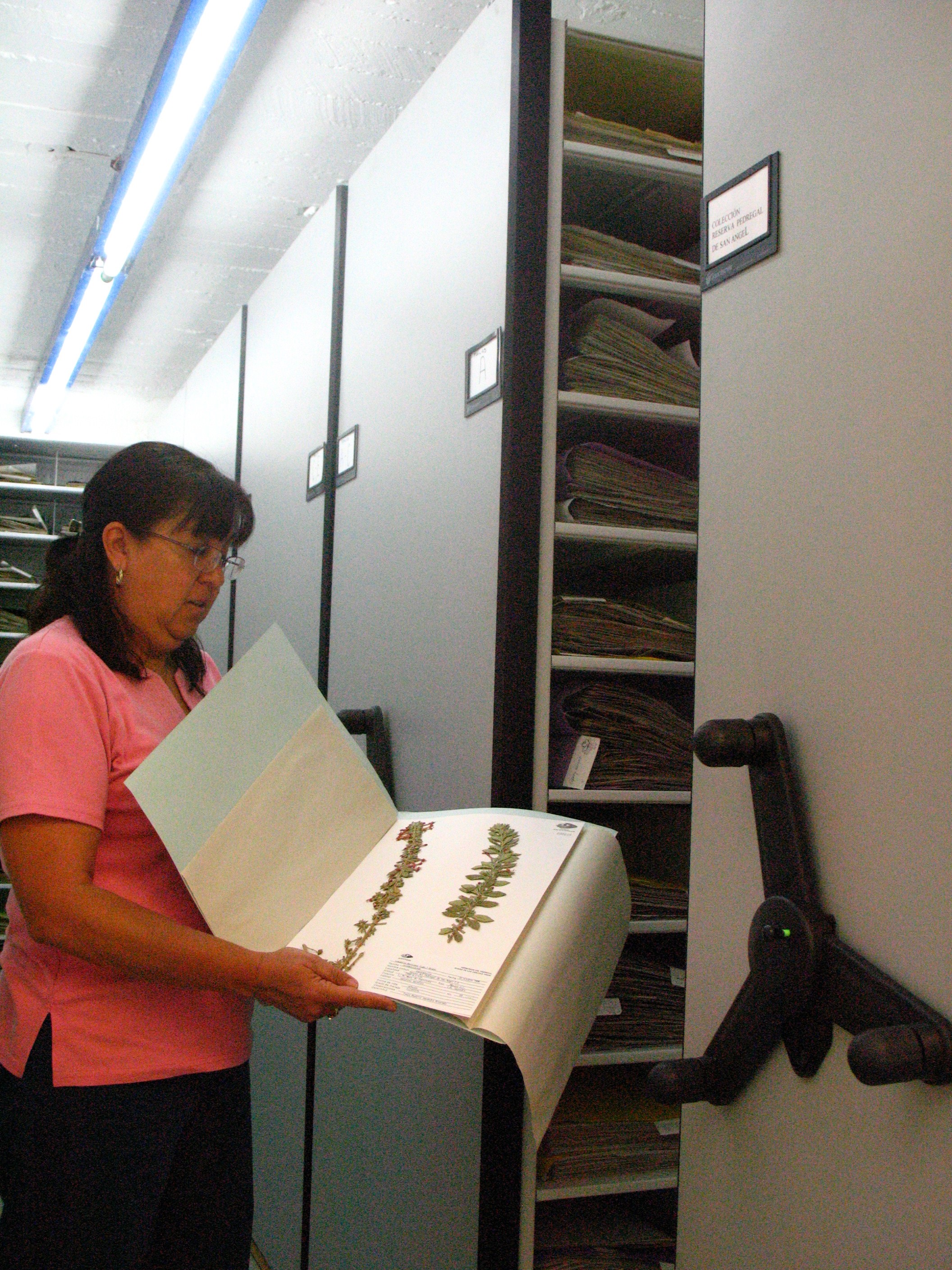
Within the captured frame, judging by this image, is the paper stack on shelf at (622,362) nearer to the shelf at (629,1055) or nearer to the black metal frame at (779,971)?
the black metal frame at (779,971)

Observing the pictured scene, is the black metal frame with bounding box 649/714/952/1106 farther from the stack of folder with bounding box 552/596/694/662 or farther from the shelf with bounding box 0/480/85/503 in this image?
the shelf with bounding box 0/480/85/503

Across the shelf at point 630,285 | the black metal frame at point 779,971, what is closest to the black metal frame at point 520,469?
the shelf at point 630,285

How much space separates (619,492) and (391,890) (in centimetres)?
91

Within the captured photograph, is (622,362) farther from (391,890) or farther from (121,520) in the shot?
(391,890)

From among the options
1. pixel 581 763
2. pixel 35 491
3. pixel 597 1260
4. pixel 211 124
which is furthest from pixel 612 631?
pixel 35 491

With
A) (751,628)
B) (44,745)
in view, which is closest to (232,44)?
(44,745)

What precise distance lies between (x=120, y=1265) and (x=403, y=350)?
1520 millimetres

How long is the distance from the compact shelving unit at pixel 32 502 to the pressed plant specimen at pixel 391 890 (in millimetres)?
4026

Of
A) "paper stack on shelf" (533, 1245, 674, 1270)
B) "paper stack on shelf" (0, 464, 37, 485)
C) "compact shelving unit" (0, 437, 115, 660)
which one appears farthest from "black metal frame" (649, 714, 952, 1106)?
"paper stack on shelf" (0, 464, 37, 485)

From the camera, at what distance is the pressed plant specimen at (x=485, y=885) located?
1.05m

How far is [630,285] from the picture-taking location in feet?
5.91

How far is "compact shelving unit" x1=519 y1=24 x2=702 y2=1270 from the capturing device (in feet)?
5.37

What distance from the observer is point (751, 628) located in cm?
96

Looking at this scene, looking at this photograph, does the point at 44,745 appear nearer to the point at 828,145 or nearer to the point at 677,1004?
the point at 828,145
